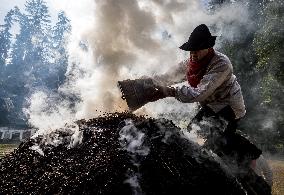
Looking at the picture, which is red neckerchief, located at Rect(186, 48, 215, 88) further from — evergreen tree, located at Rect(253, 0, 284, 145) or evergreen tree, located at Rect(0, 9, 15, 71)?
evergreen tree, located at Rect(0, 9, 15, 71)

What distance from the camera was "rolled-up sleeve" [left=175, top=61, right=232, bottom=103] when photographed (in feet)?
16.0

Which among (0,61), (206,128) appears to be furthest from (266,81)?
(0,61)

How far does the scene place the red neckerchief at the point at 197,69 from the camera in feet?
16.9

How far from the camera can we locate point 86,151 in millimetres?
4348

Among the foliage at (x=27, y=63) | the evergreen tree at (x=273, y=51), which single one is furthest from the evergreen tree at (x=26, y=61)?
the evergreen tree at (x=273, y=51)

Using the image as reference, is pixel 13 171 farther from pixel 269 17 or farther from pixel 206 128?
pixel 269 17

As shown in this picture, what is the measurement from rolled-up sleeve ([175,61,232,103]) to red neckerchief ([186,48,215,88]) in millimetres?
156

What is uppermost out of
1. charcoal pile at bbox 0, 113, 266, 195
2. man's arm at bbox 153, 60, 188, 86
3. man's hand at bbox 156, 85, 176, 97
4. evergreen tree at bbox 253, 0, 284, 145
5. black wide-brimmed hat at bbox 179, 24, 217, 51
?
evergreen tree at bbox 253, 0, 284, 145

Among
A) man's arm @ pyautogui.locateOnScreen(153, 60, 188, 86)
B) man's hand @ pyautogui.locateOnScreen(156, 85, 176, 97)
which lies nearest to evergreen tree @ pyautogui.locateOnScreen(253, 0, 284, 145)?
man's arm @ pyautogui.locateOnScreen(153, 60, 188, 86)

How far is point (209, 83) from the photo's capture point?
16.1 feet

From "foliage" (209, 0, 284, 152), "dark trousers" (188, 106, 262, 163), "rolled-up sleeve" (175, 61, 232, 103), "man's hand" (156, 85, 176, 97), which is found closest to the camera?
"man's hand" (156, 85, 176, 97)

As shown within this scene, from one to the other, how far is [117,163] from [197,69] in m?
1.88

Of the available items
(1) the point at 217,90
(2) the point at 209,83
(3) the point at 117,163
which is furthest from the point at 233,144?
(3) the point at 117,163

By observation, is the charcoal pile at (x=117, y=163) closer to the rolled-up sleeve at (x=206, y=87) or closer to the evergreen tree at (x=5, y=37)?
the rolled-up sleeve at (x=206, y=87)
